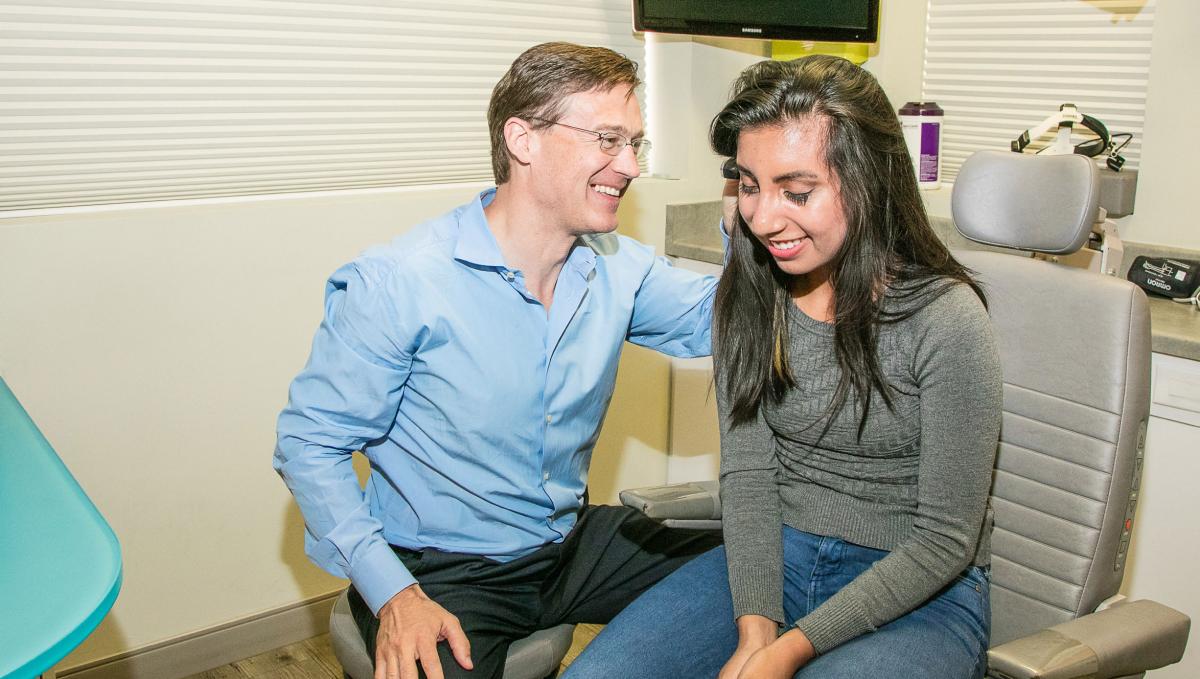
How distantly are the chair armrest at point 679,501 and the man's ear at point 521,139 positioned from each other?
57 cm

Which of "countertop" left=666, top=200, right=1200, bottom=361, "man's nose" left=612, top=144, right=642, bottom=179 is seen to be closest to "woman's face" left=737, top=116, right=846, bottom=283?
"man's nose" left=612, top=144, right=642, bottom=179

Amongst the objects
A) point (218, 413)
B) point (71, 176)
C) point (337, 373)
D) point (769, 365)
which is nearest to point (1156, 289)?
point (769, 365)

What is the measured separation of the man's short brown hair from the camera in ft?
5.42

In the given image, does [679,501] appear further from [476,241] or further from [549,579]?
[476,241]

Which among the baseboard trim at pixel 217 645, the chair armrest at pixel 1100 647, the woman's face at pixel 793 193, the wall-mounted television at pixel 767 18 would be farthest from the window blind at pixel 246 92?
the chair armrest at pixel 1100 647

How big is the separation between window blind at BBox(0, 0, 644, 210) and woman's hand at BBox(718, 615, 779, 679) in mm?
1439

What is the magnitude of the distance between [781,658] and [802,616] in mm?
190

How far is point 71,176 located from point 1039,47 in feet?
7.35

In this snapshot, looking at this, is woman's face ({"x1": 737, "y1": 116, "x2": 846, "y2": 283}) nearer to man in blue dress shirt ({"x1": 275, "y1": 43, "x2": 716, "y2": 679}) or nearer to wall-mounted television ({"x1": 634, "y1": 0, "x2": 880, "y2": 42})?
man in blue dress shirt ({"x1": 275, "y1": 43, "x2": 716, "y2": 679})

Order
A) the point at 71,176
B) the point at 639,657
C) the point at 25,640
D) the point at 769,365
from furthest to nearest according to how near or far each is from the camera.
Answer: the point at 71,176
the point at 769,365
the point at 639,657
the point at 25,640

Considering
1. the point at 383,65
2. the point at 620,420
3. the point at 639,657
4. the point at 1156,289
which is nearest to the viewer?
the point at 639,657

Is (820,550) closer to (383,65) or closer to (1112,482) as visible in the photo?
(1112,482)

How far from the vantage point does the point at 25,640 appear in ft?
3.29

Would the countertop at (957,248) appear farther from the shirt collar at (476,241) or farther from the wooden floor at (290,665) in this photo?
the wooden floor at (290,665)
